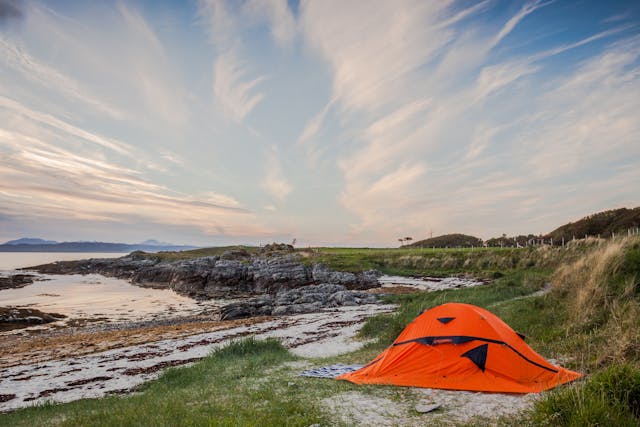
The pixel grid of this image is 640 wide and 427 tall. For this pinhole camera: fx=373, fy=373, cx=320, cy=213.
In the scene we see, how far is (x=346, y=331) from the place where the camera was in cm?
1892

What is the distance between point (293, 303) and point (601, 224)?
57.1 metres

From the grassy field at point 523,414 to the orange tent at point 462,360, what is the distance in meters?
0.74

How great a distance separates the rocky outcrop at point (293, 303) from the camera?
3038 cm

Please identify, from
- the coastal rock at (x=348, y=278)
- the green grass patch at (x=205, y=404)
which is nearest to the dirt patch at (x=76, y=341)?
the green grass patch at (x=205, y=404)

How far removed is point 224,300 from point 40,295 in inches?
947

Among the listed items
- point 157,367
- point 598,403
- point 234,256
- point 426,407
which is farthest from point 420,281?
point 234,256

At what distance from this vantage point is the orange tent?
8477 mm

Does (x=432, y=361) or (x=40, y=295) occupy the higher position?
(x=432, y=361)

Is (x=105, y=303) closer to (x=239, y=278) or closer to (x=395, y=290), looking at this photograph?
(x=239, y=278)

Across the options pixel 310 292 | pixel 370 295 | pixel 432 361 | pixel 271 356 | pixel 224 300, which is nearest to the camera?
pixel 432 361

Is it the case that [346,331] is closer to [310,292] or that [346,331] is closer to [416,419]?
[416,419]

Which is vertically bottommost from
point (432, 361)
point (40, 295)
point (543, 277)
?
point (40, 295)

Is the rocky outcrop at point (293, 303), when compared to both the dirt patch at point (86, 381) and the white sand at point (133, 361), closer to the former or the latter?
the white sand at point (133, 361)

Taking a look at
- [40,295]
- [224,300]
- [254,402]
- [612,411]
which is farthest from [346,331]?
[40,295]
